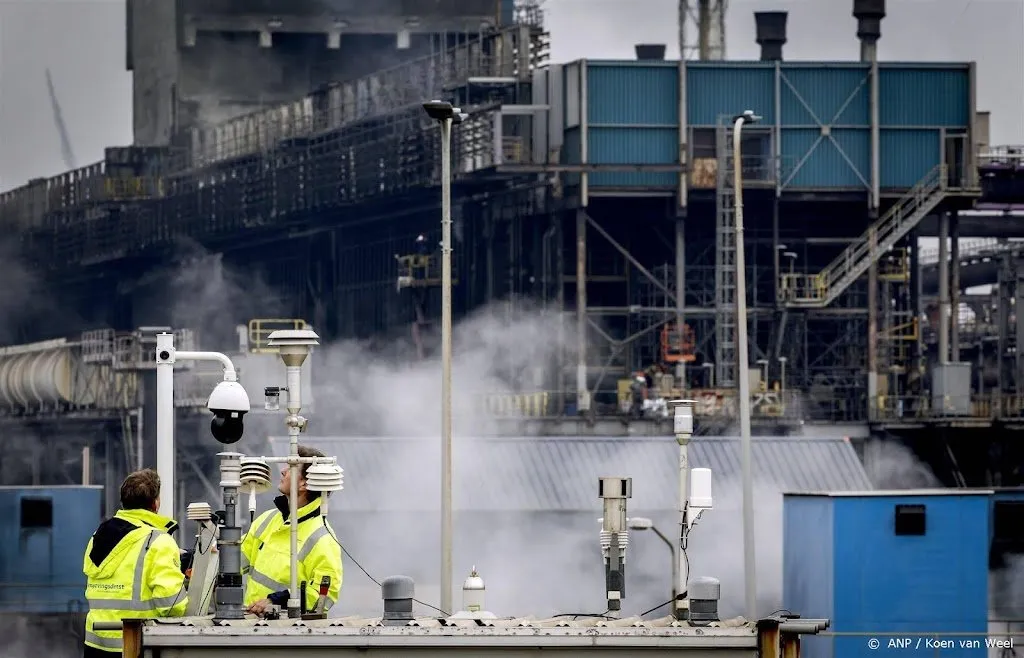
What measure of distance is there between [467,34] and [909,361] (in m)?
21.3

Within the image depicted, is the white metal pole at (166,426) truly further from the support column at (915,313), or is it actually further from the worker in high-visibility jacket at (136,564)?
the support column at (915,313)

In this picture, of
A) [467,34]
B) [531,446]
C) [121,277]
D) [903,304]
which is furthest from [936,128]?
[121,277]

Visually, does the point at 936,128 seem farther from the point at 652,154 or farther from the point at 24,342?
the point at 24,342

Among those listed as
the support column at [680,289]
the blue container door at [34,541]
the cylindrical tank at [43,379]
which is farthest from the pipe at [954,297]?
the blue container door at [34,541]

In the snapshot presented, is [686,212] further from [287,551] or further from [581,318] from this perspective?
[287,551]

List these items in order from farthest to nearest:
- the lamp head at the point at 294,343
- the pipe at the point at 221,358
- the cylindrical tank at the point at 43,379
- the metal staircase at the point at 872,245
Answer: the cylindrical tank at the point at 43,379 < the metal staircase at the point at 872,245 < the pipe at the point at 221,358 < the lamp head at the point at 294,343

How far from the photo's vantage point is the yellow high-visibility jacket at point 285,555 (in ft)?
43.9

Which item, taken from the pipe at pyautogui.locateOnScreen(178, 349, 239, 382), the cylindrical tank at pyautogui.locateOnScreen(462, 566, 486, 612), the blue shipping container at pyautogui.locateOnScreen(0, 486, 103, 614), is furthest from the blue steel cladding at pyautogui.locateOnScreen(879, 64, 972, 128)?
the pipe at pyautogui.locateOnScreen(178, 349, 239, 382)

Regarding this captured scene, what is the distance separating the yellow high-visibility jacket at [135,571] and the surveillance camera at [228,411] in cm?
203

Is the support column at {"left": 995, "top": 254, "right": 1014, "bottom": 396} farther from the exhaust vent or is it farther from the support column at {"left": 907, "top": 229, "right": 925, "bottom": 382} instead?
the exhaust vent

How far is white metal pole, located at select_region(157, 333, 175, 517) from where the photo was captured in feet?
50.2

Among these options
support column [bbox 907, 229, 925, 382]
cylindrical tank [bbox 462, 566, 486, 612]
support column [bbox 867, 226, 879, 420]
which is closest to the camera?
cylindrical tank [bbox 462, 566, 486, 612]

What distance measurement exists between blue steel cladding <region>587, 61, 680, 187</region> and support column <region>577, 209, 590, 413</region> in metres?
2.18

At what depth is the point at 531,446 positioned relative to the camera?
165 ft
